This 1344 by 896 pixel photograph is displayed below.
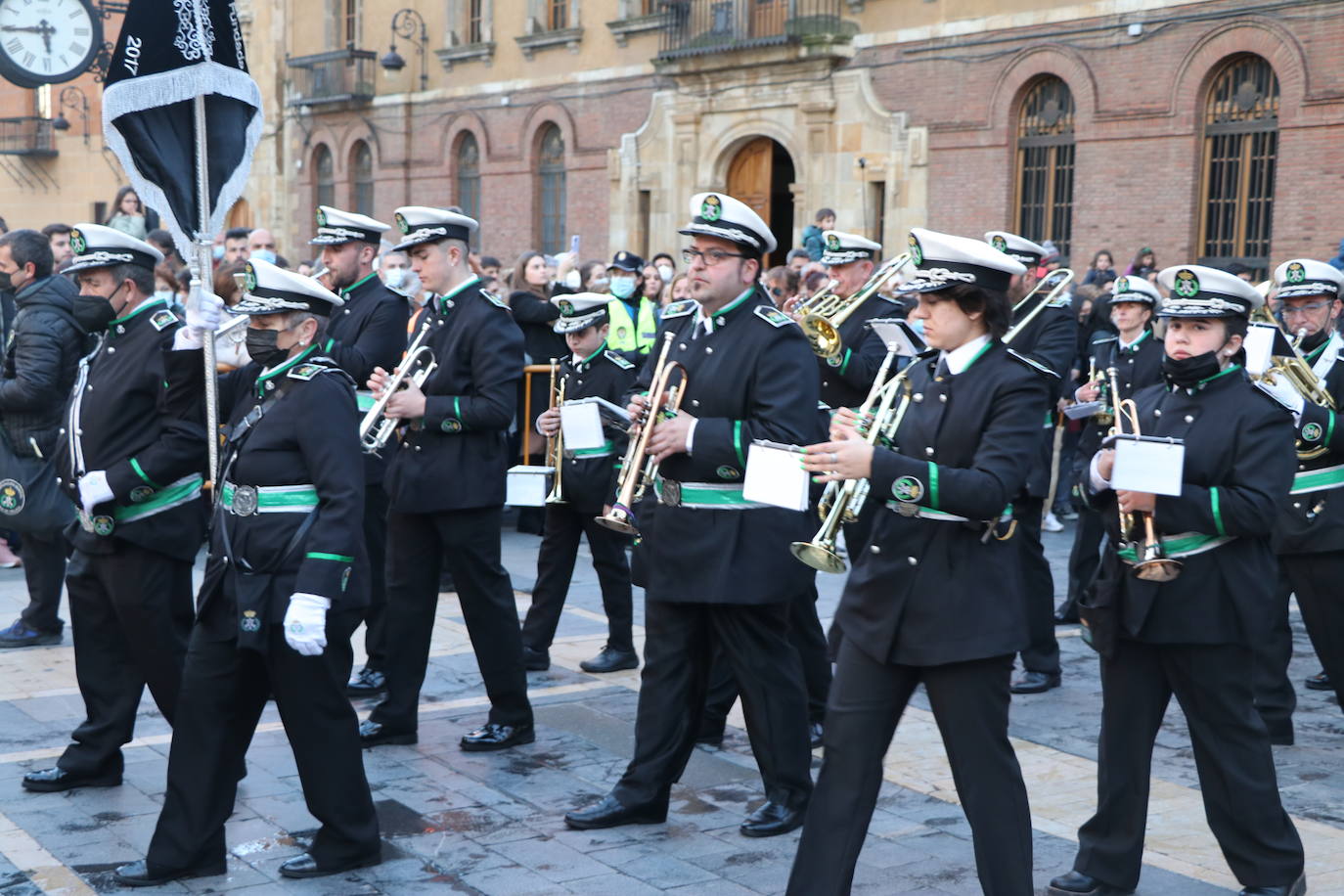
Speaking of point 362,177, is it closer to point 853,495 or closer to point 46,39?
point 46,39

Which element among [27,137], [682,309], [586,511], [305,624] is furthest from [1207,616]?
[27,137]

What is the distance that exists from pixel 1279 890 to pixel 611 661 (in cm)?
390

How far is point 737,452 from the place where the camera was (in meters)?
5.51

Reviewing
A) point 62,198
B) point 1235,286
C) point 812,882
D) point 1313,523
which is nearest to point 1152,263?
point 1313,523

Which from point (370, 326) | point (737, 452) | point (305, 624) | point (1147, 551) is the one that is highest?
point (370, 326)

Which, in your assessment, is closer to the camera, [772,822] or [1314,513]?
[772,822]

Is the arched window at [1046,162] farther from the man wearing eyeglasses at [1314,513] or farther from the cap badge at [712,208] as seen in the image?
the cap badge at [712,208]

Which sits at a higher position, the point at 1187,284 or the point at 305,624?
the point at 1187,284

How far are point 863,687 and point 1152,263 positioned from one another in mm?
14343

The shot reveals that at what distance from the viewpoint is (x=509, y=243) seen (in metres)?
29.4

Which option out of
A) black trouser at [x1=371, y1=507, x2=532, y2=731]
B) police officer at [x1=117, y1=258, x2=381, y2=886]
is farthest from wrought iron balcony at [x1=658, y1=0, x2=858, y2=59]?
police officer at [x1=117, y1=258, x2=381, y2=886]

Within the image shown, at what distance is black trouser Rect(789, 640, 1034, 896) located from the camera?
14.6ft

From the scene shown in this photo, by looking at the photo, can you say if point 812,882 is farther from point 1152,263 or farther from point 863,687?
point 1152,263

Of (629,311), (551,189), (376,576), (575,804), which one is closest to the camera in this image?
(575,804)
